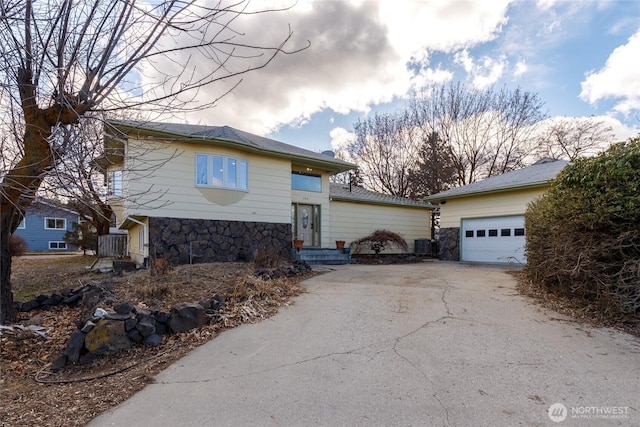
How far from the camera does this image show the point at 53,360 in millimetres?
3570

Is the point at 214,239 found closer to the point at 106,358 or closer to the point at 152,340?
the point at 152,340

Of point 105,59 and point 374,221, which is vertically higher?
point 105,59

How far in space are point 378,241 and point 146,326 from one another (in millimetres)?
11039

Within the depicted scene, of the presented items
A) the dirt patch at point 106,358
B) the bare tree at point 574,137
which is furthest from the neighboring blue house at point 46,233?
the bare tree at point 574,137

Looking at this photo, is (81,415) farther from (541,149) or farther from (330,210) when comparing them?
(541,149)

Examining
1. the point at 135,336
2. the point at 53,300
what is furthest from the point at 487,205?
the point at 53,300

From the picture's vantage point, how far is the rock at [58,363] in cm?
344

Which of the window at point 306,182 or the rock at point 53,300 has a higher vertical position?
the window at point 306,182

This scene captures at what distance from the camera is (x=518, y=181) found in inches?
476

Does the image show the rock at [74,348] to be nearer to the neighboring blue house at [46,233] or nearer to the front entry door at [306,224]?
the front entry door at [306,224]

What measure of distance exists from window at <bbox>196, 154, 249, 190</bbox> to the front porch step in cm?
313

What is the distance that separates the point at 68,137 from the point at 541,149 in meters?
22.8

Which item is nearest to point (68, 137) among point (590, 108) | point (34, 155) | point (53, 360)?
point (34, 155)

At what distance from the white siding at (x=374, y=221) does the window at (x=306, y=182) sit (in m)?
1.13
